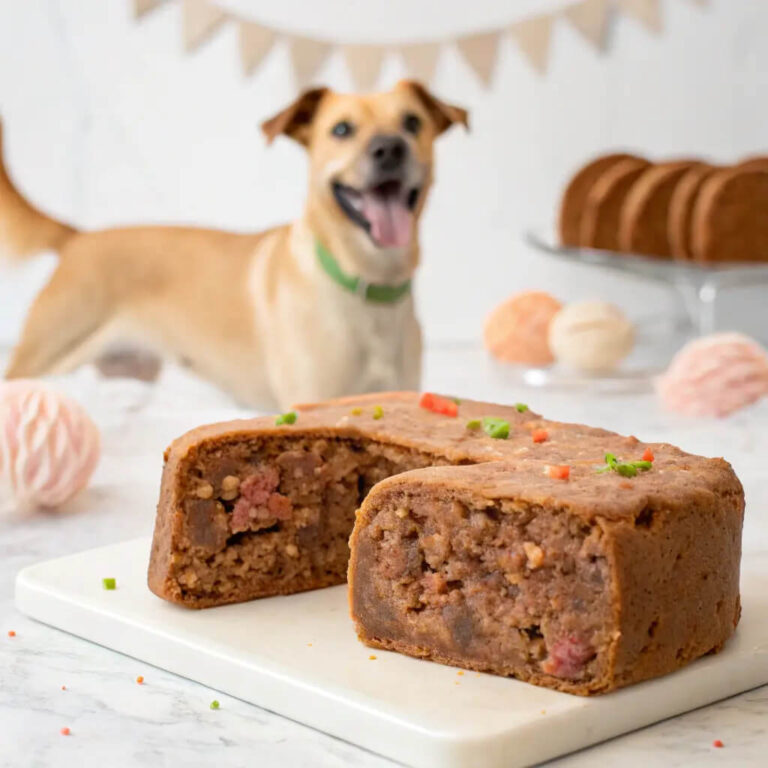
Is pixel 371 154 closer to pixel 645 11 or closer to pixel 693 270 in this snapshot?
pixel 693 270

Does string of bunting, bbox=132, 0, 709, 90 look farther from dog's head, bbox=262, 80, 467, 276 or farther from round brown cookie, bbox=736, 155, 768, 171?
dog's head, bbox=262, 80, 467, 276

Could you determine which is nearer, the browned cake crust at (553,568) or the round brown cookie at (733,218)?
the browned cake crust at (553,568)

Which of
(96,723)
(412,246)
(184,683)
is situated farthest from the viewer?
(412,246)

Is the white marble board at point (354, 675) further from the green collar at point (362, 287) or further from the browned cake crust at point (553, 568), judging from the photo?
the green collar at point (362, 287)

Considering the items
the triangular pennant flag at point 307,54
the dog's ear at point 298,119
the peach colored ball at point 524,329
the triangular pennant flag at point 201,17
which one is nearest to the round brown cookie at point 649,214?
the peach colored ball at point 524,329

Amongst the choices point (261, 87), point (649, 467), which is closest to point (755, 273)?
point (261, 87)

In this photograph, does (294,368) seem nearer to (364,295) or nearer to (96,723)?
(364,295)

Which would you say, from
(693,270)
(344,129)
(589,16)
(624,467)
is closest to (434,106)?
(344,129)
